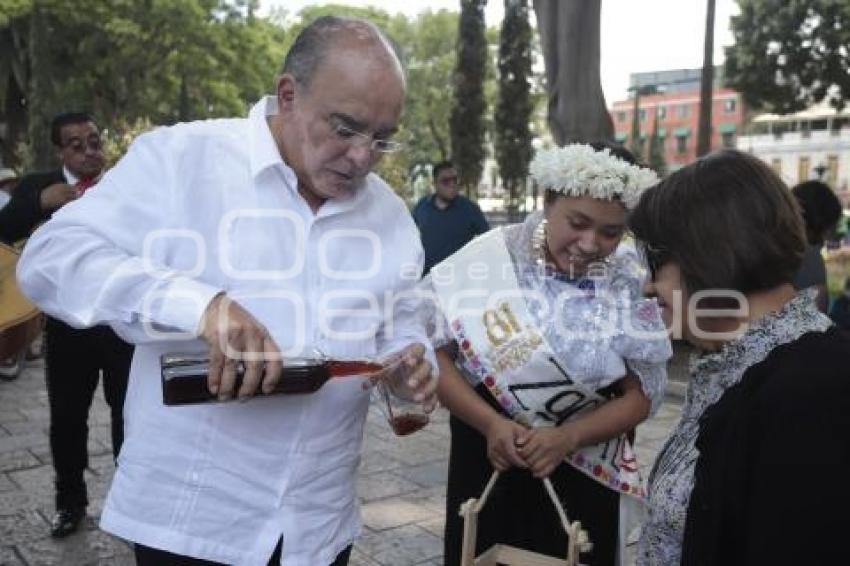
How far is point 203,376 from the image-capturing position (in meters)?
1.37

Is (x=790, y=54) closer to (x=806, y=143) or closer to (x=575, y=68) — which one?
(x=575, y=68)

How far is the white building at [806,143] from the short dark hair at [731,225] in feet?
204

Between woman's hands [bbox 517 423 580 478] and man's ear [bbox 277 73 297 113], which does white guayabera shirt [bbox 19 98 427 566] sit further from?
woman's hands [bbox 517 423 580 478]

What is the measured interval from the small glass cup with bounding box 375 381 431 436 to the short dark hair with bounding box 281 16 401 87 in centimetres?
68

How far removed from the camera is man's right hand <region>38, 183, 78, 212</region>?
11.0 ft

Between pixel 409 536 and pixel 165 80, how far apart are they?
22013mm

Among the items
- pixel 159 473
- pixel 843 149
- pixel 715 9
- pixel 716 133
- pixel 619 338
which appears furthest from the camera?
pixel 716 133

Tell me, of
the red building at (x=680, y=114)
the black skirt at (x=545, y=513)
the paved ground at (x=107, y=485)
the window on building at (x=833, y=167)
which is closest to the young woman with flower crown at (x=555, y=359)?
the black skirt at (x=545, y=513)

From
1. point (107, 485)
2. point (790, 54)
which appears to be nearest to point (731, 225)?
point (107, 485)

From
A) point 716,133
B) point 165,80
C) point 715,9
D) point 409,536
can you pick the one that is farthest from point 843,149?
point 409,536

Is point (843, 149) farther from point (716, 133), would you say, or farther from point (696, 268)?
point (696, 268)

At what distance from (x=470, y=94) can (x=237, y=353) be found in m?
35.7

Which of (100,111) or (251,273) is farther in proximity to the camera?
(100,111)

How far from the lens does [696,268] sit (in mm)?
1513
